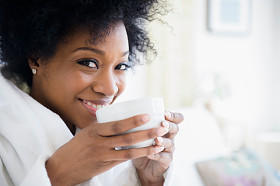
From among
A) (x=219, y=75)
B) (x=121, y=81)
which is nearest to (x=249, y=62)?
(x=219, y=75)

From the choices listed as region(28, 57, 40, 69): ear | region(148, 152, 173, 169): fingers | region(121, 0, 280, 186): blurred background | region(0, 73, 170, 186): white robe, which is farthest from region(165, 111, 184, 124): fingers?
region(121, 0, 280, 186): blurred background

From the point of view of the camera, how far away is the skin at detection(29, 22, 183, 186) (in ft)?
1.90

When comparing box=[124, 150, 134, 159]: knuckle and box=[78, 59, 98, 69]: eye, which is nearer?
box=[124, 150, 134, 159]: knuckle

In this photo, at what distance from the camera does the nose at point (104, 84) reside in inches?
30.1

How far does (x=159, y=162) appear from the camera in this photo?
0.82 meters

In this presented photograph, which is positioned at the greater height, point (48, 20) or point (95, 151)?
point (48, 20)

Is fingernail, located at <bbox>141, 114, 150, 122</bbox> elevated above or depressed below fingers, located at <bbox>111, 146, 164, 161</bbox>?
above

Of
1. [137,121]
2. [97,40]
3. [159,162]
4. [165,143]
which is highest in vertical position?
[97,40]

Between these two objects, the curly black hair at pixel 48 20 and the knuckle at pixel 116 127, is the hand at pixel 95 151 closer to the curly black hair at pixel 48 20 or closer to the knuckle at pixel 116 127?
the knuckle at pixel 116 127

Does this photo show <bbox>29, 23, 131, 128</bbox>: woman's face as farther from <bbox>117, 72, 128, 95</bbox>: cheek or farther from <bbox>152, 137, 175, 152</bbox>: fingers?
<bbox>152, 137, 175, 152</bbox>: fingers

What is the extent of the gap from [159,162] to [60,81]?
366mm

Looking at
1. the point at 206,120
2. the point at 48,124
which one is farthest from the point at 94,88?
the point at 206,120

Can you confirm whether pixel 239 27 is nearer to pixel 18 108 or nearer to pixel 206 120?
pixel 206 120

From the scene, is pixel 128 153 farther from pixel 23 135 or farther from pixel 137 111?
pixel 23 135
